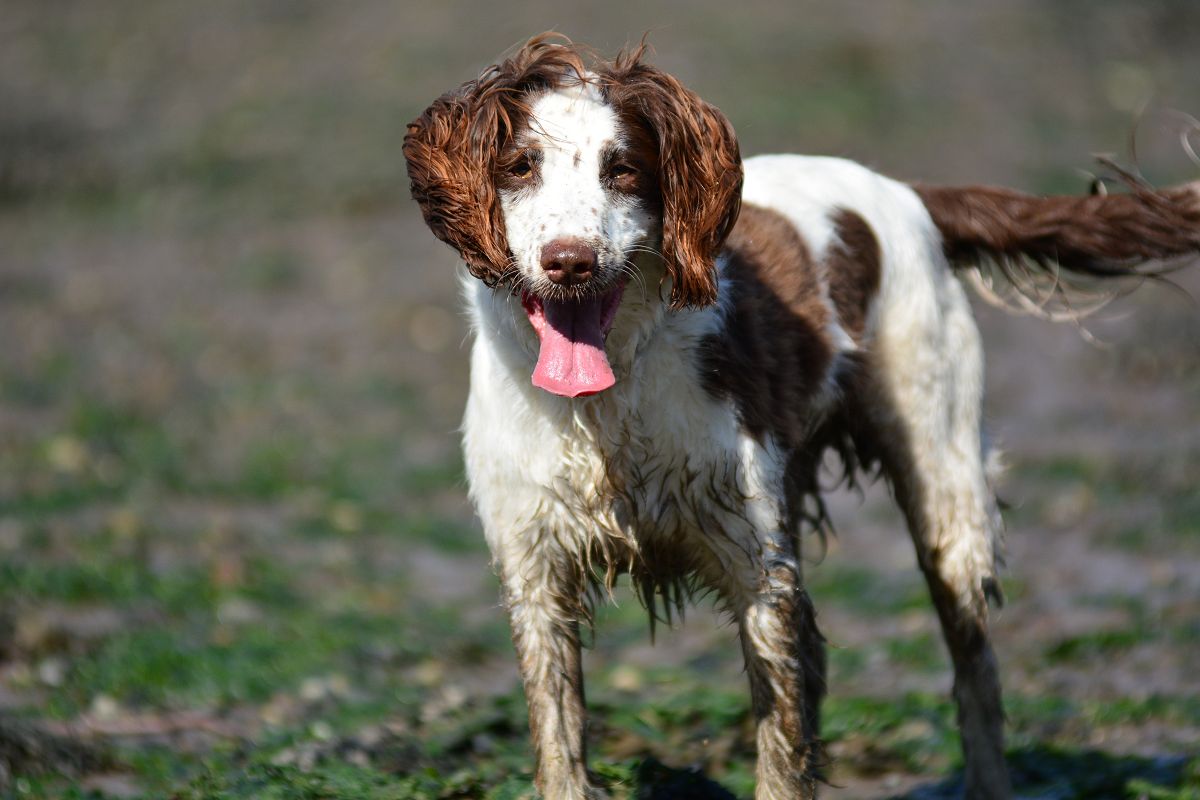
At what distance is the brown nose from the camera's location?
299cm

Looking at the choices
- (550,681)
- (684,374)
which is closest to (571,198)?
(684,374)

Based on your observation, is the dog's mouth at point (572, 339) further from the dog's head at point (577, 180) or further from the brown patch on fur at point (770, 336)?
the brown patch on fur at point (770, 336)

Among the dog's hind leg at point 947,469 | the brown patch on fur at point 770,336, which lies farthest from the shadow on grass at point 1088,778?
the brown patch on fur at point 770,336

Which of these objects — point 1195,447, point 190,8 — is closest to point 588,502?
point 1195,447

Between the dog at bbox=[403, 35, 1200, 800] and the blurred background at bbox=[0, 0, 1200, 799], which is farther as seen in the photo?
the blurred background at bbox=[0, 0, 1200, 799]

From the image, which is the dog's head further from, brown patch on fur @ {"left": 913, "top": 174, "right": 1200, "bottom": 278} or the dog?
brown patch on fur @ {"left": 913, "top": 174, "right": 1200, "bottom": 278}

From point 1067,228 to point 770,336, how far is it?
1279 millimetres

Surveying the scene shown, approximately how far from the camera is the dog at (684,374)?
3158mm

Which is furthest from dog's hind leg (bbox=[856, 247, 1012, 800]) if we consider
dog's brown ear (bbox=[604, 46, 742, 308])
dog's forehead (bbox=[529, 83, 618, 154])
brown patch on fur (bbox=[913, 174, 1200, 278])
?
dog's forehead (bbox=[529, 83, 618, 154])

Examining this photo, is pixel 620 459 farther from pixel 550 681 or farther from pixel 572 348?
pixel 550 681

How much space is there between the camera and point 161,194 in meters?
12.8

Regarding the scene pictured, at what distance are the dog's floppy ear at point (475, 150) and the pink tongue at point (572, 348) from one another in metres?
0.16

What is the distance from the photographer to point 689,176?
125 inches

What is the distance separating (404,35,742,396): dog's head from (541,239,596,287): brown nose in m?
0.08
